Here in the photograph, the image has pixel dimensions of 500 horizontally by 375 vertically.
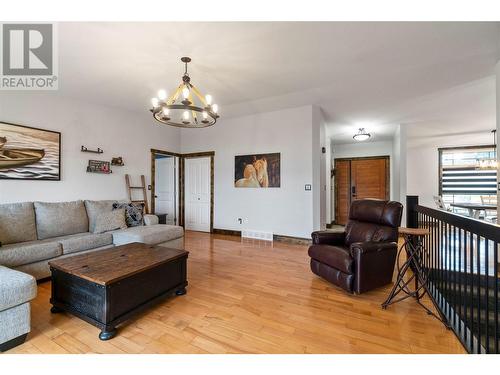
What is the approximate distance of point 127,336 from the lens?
1794 mm

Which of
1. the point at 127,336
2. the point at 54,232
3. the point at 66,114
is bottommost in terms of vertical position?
the point at 127,336

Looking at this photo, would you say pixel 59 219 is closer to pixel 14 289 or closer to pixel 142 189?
pixel 142 189

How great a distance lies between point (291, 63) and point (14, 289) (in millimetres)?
3447

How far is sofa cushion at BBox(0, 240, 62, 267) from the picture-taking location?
250cm

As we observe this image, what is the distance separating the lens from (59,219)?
339 centimetres

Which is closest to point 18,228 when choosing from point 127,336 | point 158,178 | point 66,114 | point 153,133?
point 66,114

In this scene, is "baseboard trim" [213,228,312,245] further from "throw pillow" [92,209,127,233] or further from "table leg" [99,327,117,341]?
"table leg" [99,327,117,341]

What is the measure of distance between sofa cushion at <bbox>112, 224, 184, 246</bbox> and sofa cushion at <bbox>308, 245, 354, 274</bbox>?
225 cm

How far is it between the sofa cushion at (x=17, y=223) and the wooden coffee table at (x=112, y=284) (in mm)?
1403

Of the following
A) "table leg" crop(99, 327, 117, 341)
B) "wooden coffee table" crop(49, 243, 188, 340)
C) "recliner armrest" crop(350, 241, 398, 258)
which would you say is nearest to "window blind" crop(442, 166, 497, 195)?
"recliner armrest" crop(350, 241, 398, 258)

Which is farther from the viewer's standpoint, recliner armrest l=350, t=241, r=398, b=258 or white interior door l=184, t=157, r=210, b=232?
white interior door l=184, t=157, r=210, b=232

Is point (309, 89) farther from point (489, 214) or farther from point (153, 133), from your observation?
point (489, 214)

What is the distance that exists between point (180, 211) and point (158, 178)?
118 cm

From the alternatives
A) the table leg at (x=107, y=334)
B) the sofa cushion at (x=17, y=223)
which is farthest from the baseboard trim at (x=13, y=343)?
the sofa cushion at (x=17, y=223)
